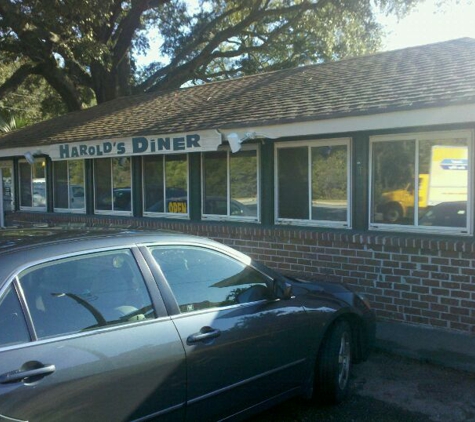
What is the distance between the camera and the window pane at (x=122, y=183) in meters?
11.0

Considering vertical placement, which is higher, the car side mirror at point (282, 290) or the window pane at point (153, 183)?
the window pane at point (153, 183)

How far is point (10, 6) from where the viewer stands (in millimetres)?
15094

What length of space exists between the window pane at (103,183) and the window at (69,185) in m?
0.49

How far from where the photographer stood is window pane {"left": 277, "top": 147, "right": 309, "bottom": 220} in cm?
824

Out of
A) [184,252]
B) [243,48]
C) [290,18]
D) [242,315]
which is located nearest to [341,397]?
[242,315]

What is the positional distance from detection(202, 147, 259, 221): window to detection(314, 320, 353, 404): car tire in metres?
4.36

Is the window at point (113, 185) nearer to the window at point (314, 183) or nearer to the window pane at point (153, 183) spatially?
the window pane at point (153, 183)

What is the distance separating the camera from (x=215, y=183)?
372 inches

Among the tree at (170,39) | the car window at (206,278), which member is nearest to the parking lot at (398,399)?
the car window at (206,278)

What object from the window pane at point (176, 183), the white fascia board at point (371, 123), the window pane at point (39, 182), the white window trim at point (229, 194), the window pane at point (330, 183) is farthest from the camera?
the window pane at point (39, 182)

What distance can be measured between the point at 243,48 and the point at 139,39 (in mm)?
4220

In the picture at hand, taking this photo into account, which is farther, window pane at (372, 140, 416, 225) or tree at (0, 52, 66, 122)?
tree at (0, 52, 66, 122)

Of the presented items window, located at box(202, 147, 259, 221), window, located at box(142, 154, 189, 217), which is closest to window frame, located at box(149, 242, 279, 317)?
window, located at box(202, 147, 259, 221)

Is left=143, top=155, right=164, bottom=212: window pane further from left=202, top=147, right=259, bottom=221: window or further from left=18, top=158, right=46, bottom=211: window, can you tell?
left=18, top=158, right=46, bottom=211: window
